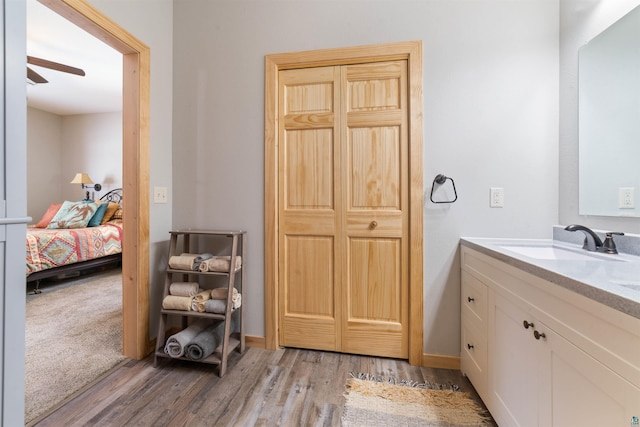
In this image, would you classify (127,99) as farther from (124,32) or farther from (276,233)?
(276,233)

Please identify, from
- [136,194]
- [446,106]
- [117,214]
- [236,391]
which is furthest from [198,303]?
[117,214]

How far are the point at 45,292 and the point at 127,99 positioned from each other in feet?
9.58

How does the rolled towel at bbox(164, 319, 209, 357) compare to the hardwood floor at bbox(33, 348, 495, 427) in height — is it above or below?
above

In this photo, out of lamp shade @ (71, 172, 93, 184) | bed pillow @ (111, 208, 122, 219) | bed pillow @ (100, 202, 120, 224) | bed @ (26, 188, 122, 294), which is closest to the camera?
bed @ (26, 188, 122, 294)

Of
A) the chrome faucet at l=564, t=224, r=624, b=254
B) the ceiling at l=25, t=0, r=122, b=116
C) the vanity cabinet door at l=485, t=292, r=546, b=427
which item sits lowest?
the vanity cabinet door at l=485, t=292, r=546, b=427

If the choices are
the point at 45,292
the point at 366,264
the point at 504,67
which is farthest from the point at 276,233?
the point at 45,292

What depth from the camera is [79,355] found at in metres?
1.89

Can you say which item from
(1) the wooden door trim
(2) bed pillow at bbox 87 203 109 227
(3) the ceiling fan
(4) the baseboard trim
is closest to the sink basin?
(4) the baseboard trim

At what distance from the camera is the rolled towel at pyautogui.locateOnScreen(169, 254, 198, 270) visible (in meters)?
1.80

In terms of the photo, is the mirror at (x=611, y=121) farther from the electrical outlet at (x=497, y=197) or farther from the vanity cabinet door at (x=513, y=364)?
the vanity cabinet door at (x=513, y=364)

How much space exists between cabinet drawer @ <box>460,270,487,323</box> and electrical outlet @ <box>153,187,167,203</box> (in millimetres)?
2109

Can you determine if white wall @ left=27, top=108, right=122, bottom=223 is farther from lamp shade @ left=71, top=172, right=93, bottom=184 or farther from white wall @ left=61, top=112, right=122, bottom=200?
lamp shade @ left=71, top=172, right=93, bottom=184

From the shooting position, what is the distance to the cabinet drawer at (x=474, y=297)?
4.73 ft

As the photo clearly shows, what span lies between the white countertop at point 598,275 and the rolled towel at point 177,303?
1770 mm
